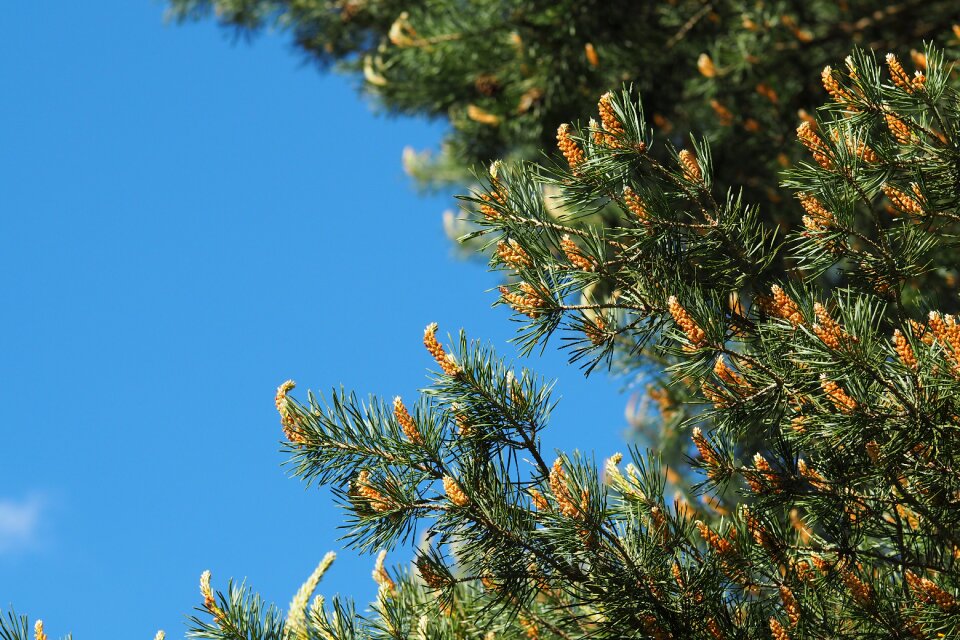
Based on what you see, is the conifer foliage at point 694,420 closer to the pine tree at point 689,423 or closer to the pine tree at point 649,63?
the pine tree at point 689,423

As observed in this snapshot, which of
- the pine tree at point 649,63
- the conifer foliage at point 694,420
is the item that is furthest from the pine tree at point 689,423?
the pine tree at point 649,63

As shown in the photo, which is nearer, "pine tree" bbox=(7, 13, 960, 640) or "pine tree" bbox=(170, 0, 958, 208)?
"pine tree" bbox=(7, 13, 960, 640)

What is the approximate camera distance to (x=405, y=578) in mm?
2344

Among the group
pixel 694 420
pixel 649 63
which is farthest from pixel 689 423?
pixel 649 63

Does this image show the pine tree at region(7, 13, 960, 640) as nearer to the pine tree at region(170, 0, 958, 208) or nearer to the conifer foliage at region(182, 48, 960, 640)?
the conifer foliage at region(182, 48, 960, 640)

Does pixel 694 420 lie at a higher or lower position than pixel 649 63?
lower

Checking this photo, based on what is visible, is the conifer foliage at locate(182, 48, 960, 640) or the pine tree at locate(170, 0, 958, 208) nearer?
the conifer foliage at locate(182, 48, 960, 640)

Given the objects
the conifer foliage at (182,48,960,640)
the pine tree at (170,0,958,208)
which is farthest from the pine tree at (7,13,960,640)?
the pine tree at (170,0,958,208)

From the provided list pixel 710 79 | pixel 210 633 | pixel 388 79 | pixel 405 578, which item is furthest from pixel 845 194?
pixel 388 79

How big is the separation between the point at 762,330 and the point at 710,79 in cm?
334

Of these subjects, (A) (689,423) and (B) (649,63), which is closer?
(A) (689,423)

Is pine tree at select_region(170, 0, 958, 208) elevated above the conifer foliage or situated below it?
above

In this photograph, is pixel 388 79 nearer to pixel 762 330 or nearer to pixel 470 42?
pixel 470 42

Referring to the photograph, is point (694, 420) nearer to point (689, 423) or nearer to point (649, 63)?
point (689, 423)
